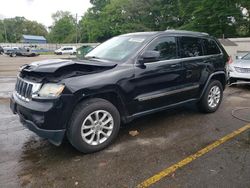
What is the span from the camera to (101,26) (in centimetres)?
5594

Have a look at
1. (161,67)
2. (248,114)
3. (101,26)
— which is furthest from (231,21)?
(101,26)

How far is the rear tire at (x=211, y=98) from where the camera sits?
544cm

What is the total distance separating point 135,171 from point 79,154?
94cm

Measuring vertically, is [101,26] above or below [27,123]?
above

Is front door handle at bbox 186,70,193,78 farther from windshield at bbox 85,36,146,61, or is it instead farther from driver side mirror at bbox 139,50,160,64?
windshield at bbox 85,36,146,61

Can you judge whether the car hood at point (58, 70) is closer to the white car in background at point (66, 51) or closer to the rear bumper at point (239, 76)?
the rear bumper at point (239, 76)

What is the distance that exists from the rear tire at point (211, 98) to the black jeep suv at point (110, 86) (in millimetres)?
57

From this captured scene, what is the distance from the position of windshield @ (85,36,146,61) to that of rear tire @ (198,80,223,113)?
2.01m

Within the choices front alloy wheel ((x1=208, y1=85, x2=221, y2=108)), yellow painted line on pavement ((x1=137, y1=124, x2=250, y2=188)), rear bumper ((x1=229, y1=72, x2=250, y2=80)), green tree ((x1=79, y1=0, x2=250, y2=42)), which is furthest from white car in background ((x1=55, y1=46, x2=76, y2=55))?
yellow painted line on pavement ((x1=137, y1=124, x2=250, y2=188))

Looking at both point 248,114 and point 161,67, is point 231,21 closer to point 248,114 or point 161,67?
point 248,114

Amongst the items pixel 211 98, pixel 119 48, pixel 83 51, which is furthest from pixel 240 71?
pixel 83 51

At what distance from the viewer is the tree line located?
24219mm

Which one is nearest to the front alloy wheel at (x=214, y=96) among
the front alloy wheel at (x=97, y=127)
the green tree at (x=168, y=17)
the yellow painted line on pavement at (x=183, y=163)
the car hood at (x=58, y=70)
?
the yellow painted line on pavement at (x=183, y=163)

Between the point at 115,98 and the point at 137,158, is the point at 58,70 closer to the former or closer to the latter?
the point at 115,98
